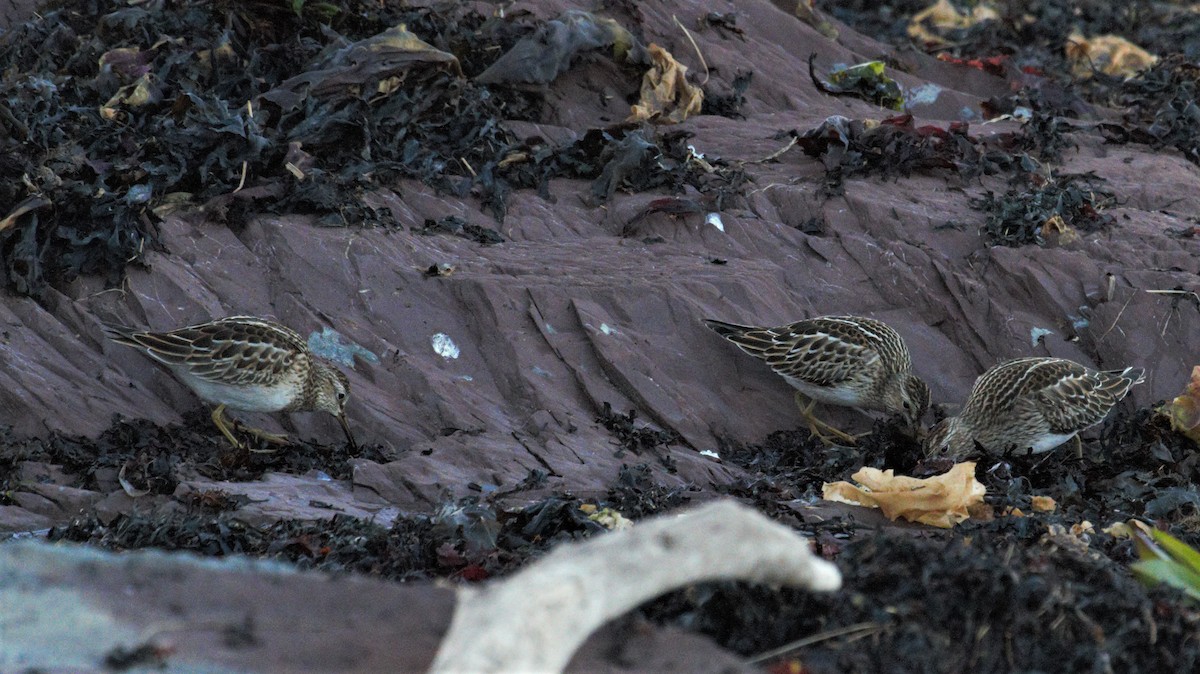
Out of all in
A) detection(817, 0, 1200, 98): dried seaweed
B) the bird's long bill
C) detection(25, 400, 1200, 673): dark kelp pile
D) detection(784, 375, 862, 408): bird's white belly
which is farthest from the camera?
detection(817, 0, 1200, 98): dried seaweed

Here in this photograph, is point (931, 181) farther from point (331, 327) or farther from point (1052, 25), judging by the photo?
point (1052, 25)

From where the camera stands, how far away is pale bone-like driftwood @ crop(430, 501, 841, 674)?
3428 mm

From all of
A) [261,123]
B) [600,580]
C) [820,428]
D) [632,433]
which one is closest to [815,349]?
[820,428]

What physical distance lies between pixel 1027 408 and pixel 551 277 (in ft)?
10.8

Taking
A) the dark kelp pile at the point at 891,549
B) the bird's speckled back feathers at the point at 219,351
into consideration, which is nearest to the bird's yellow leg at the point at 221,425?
the bird's speckled back feathers at the point at 219,351

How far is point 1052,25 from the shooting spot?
18.2m

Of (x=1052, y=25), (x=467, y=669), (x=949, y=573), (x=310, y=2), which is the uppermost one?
(x=467, y=669)

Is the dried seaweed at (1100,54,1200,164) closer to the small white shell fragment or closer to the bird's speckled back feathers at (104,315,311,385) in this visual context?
the small white shell fragment

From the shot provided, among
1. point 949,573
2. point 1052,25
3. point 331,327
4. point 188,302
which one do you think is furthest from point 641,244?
point 1052,25

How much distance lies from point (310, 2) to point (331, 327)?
3971mm

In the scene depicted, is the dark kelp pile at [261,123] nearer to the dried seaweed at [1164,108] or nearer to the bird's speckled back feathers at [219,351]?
the bird's speckled back feathers at [219,351]

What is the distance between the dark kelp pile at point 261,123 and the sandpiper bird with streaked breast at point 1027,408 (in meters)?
2.61

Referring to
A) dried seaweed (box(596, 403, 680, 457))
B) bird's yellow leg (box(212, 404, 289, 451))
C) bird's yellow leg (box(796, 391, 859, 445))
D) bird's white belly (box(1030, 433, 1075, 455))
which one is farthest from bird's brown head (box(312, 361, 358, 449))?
bird's white belly (box(1030, 433, 1075, 455))

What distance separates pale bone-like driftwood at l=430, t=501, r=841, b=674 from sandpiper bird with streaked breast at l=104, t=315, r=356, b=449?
501 centimetres
